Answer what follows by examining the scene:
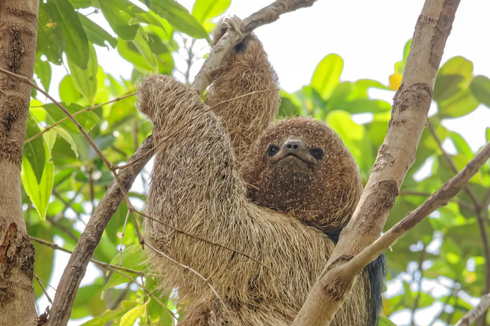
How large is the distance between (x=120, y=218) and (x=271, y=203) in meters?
2.98

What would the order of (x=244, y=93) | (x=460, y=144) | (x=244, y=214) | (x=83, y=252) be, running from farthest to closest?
(x=460, y=144)
(x=244, y=93)
(x=244, y=214)
(x=83, y=252)

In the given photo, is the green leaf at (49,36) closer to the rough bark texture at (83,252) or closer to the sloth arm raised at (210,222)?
the sloth arm raised at (210,222)

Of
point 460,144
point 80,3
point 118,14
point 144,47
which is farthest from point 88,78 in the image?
point 460,144

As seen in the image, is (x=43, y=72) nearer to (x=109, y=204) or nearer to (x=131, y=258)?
(x=131, y=258)

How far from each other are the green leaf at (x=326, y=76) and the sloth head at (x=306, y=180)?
7.75 feet

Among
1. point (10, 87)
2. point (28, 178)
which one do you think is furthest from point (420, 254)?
point (10, 87)

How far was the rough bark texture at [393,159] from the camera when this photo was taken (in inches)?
130

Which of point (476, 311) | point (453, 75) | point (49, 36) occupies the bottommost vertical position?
point (476, 311)

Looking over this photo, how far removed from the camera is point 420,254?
9500mm

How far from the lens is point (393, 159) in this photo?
3.91 metres

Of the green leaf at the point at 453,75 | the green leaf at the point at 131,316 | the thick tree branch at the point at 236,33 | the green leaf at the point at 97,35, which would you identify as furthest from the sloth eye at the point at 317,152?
the green leaf at the point at 453,75

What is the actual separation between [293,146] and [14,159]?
3.42 m

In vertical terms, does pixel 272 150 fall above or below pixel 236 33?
below

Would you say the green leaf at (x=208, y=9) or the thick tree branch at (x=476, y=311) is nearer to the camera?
the thick tree branch at (x=476, y=311)
